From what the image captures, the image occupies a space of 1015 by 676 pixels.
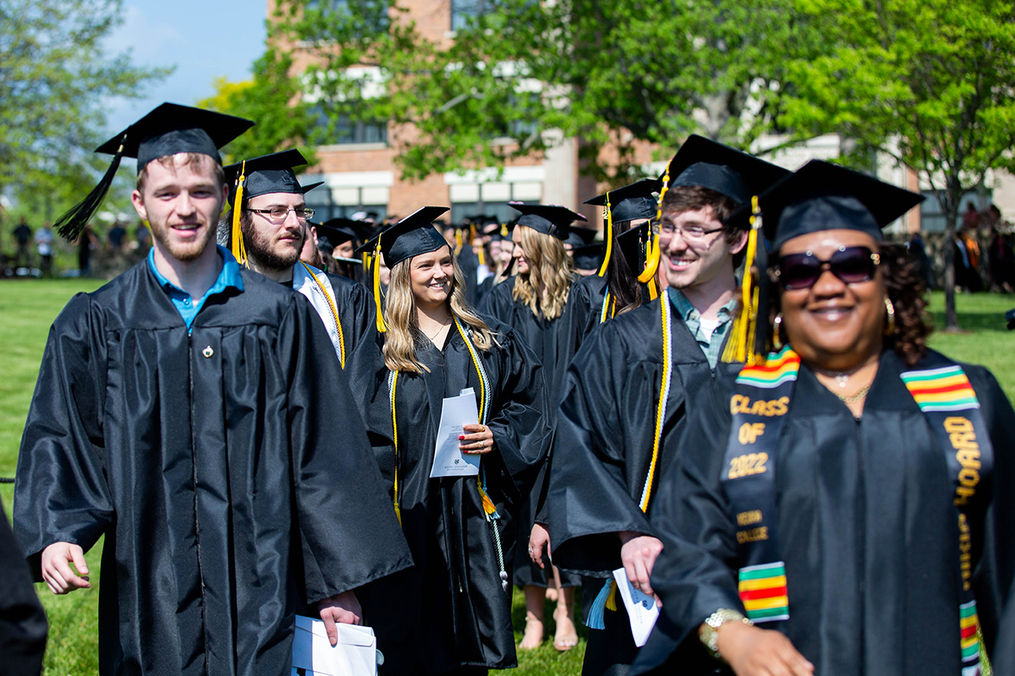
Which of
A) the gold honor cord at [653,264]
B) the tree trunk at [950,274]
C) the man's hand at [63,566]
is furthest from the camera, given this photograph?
the tree trunk at [950,274]

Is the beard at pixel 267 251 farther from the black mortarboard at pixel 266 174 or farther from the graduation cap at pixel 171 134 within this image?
the graduation cap at pixel 171 134

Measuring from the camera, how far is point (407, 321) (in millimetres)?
4570

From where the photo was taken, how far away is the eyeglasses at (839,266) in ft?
7.45

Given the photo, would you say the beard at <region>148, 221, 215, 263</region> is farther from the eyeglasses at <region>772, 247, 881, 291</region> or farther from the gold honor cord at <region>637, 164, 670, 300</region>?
Answer: the eyeglasses at <region>772, 247, 881, 291</region>

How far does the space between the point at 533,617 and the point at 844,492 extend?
12.5 ft

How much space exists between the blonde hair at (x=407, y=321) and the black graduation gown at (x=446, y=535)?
0.18ft

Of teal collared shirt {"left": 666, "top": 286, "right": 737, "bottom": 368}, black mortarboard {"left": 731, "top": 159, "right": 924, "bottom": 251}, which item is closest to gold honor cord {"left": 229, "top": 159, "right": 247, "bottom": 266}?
teal collared shirt {"left": 666, "top": 286, "right": 737, "bottom": 368}

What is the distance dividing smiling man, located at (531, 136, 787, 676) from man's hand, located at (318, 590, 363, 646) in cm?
63

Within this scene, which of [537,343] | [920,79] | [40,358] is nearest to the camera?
[537,343]

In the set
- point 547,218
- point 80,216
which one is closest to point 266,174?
point 80,216

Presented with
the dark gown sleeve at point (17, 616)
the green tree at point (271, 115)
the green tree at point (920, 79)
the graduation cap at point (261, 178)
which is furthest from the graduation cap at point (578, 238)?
the green tree at point (271, 115)

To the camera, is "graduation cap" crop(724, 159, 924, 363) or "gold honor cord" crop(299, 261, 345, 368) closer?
"graduation cap" crop(724, 159, 924, 363)

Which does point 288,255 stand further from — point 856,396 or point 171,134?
point 856,396

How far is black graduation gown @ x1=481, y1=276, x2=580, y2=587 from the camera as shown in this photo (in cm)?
573
